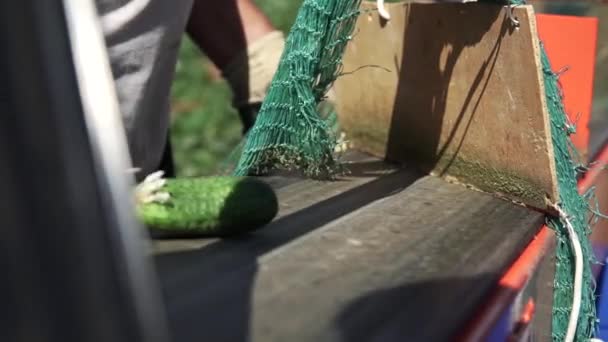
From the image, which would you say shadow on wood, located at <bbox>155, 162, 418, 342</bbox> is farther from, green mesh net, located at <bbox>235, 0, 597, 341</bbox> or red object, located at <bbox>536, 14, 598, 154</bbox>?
red object, located at <bbox>536, 14, 598, 154</bbox>

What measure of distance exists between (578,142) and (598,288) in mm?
312

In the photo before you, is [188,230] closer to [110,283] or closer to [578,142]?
[110,283]

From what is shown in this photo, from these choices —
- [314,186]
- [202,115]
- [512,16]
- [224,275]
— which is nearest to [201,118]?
[202,115]

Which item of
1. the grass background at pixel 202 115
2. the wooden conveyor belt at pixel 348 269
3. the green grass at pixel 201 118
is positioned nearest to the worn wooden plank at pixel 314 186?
the wooden conveyor belt at pixel 348 269

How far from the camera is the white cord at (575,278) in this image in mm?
1180

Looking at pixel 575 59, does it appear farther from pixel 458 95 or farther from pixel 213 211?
pixel 213 211

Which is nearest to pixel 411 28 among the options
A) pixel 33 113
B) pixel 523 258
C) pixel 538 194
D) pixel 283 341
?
pixel 538 194

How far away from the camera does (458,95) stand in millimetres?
1432

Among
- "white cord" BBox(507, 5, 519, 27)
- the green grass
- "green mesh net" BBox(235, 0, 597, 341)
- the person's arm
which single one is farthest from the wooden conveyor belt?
the green grass

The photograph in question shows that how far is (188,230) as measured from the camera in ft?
3.59

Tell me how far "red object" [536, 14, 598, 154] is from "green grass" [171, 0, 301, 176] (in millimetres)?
2456

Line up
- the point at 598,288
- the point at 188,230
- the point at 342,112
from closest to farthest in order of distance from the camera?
the point at 188,230 → the point at 598,288 → the point at 342,112

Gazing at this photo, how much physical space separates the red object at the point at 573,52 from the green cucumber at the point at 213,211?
33.2 inches

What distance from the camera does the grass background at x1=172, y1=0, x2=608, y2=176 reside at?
4281 millimetres
